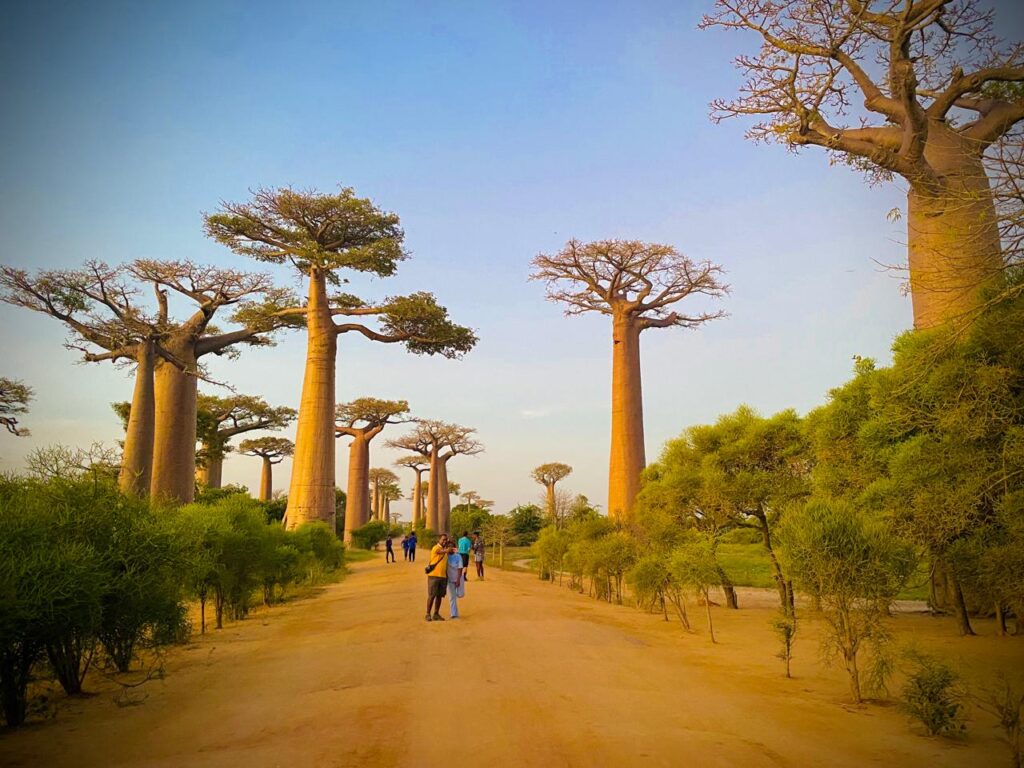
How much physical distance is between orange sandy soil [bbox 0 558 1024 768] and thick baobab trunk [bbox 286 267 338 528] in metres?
10.5

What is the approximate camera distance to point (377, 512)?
69750 millimetres

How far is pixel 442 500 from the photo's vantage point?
158 feet

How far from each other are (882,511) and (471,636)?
5589mm

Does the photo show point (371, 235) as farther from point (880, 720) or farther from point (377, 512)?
point (377, 512)

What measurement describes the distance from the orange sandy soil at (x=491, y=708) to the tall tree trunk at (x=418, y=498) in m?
48.4

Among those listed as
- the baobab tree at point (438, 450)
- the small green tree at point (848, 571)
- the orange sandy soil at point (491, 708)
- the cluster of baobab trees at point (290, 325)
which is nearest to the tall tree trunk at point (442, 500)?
the baobab tree at point (438, 450)

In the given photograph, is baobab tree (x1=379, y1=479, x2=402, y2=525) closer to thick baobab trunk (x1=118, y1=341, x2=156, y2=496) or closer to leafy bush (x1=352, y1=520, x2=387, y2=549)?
leafy bush (x1=352, y1=520, x2=387, y2=549)

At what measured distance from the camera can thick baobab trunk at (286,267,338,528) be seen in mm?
20016

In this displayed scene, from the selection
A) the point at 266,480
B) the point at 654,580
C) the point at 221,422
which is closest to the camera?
the point at 654,580

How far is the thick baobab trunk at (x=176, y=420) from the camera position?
19938 mm

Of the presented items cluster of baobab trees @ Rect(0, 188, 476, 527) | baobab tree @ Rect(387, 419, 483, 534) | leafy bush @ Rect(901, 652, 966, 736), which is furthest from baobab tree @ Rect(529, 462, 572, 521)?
leafy bush @ Rect(901, 652, 966, 736)

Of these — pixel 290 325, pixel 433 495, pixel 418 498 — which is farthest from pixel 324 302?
pixel 418 498

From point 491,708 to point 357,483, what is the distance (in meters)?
35.9

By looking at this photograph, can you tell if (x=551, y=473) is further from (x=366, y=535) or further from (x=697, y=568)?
(x=697, y=568)
